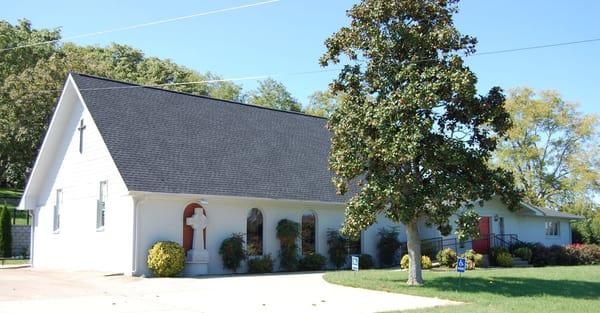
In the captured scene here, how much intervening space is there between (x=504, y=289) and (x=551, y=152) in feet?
135

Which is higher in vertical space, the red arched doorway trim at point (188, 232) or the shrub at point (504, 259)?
the red arched doorway trim at point (188, 232)

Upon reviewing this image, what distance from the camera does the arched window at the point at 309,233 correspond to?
2578cm

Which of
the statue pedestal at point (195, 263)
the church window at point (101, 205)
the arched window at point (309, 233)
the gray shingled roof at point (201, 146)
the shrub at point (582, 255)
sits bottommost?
the shrub at point (582, 255)

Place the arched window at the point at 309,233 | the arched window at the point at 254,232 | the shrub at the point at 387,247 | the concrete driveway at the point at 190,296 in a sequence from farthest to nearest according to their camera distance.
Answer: the shrub at the point at 387,247, the arched window at the point at 309,233, the arched window at the point at 254,232, the concrete driveway at the point at 190,296

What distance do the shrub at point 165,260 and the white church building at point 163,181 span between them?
0.70 metres

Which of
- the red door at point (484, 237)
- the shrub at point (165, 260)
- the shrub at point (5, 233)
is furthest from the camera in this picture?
the red door at point (484, 237)

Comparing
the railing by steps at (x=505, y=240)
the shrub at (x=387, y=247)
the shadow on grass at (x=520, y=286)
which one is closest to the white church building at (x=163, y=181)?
the shrub at (x=387, y=247)

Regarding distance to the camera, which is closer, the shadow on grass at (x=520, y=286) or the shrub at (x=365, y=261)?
the shadow on grass at (x=520, y=286)

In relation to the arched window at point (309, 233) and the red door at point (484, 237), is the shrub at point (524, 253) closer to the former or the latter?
the red door at point (484, 237)

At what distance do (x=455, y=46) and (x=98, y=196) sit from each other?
1427cm

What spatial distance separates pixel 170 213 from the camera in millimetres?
21531

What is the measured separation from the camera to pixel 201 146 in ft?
80.2

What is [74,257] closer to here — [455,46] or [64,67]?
[455,46]

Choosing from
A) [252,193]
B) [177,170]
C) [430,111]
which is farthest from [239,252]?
[430,111]
